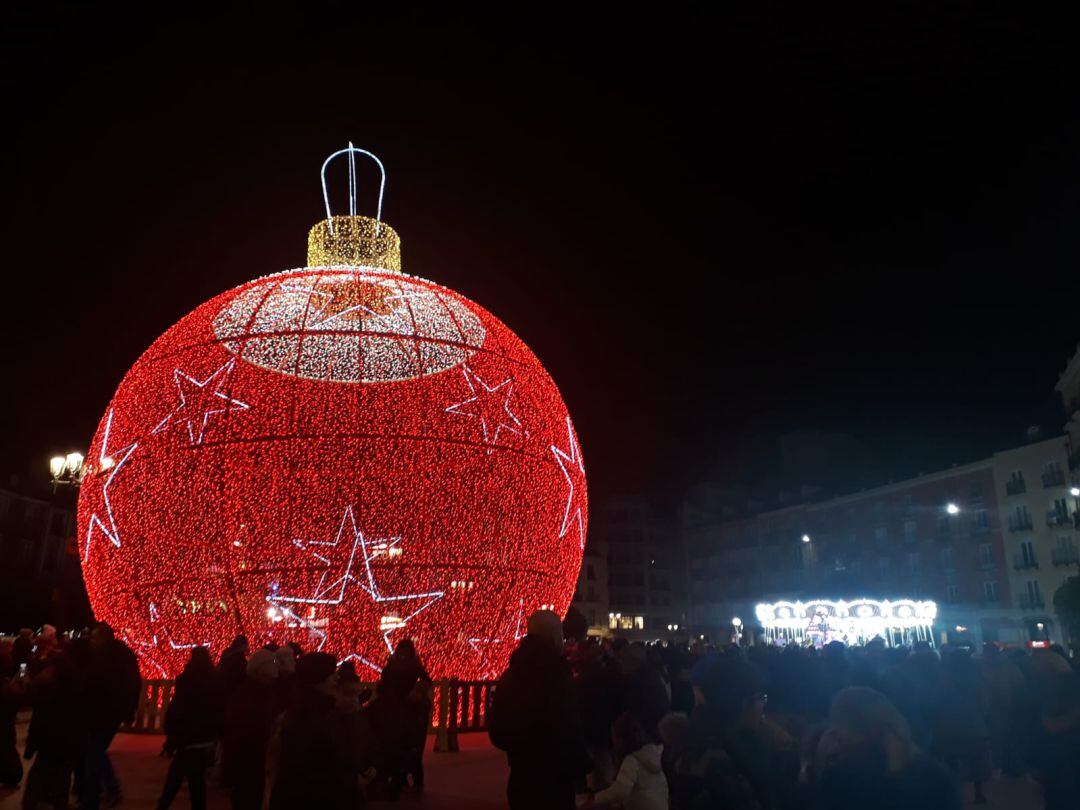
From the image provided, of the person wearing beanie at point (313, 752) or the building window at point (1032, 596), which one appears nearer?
the person wearing beanie at point (313, 752)

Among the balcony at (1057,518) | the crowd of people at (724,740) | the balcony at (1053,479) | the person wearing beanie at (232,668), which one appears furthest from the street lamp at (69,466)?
the balcony at (1053,479)

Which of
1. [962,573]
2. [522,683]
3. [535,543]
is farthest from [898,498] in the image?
[522,683]

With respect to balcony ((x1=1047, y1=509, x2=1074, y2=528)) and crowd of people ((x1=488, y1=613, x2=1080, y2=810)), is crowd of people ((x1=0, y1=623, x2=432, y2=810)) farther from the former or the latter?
balcony ((x1=1047, y1=509, x2=1074, y2=528))

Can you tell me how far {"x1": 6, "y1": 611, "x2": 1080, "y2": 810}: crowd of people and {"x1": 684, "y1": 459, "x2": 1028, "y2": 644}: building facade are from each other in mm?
35477

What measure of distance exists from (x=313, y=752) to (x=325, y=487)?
730 cm

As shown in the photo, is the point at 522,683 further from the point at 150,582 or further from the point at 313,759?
the point at 150,582

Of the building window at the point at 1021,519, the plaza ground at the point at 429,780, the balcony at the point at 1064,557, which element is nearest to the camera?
the plaza ground at the point at 429,780

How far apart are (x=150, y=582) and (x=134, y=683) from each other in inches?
173

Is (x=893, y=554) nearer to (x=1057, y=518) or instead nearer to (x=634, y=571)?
(x=1057, y=518)

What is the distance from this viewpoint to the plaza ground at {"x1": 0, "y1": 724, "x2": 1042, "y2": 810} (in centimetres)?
802

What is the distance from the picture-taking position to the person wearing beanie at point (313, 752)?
4.34m

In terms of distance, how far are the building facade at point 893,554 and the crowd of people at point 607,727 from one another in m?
35.5

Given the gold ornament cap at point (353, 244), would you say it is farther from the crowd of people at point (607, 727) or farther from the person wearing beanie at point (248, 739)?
the person wearing beanie at point (248, 739)

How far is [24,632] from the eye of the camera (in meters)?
9.56
